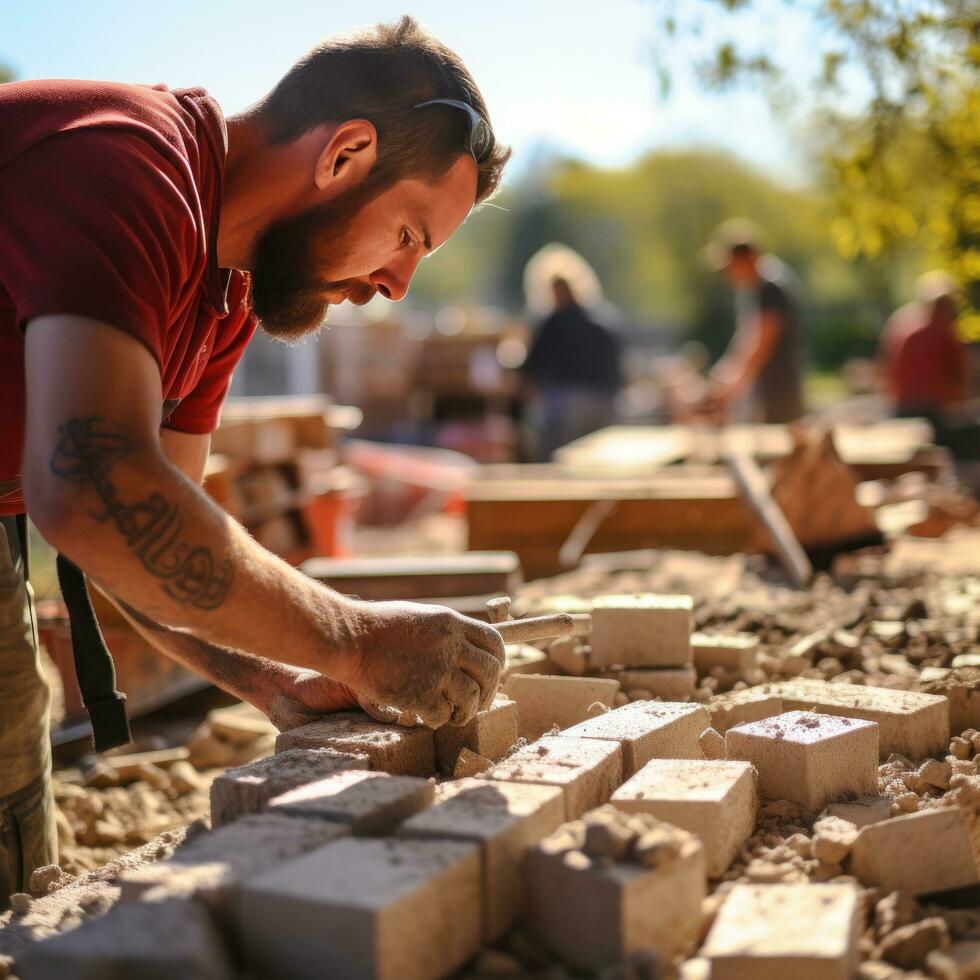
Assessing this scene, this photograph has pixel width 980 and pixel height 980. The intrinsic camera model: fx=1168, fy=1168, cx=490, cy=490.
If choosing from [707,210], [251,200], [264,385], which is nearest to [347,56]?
[251,200]

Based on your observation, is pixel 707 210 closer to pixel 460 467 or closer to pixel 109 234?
pixel 460 467

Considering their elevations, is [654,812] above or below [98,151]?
below

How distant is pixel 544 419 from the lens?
11.4 meters

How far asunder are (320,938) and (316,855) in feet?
0.63

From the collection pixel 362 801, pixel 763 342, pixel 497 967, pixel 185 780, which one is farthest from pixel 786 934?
pixel 763 342

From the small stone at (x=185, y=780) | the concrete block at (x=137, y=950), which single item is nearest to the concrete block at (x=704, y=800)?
the concrete block at (x=137, y=950)

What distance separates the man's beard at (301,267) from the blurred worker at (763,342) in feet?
23.7

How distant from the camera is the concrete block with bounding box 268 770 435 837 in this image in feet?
6.73

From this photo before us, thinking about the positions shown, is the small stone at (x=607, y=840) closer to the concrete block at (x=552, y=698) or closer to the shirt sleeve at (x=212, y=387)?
the concrete block at (x=552, y=698)

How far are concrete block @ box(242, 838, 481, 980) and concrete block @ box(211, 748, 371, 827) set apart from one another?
0.44 metres

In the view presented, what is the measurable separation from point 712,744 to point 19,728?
1725 millimetres

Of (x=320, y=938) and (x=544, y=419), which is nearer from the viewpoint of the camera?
(x=320, y=938)

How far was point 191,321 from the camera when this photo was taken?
2484 mm

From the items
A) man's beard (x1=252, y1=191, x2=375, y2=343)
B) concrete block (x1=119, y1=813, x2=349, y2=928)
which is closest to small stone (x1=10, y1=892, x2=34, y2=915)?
concrete block (x1=119, y1=813, x2=349, y2=928)
